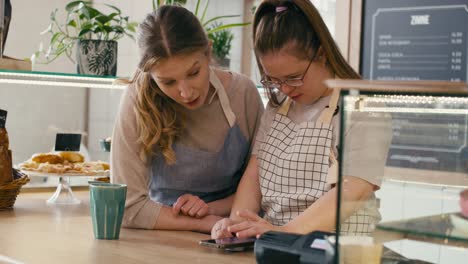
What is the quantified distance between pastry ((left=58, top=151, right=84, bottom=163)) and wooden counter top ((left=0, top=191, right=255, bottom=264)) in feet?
0.87

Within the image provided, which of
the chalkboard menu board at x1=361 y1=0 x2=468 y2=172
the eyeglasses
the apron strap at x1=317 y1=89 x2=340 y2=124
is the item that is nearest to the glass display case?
the eyeglasses

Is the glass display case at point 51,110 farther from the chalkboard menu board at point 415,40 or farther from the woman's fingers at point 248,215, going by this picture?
the chalkboard menu board at point 415,40

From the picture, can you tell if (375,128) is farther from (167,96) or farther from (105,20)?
(105,20)

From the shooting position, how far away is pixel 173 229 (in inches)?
70.5

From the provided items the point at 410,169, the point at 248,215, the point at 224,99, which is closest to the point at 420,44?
the point at 224,99

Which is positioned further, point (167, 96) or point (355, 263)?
point (167, 96)

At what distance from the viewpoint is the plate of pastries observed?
216 centimetres

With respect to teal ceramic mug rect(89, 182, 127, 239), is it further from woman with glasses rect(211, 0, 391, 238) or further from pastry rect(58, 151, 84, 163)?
pastry rect(58, 151, 84, 163)

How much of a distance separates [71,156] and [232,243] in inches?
36.3

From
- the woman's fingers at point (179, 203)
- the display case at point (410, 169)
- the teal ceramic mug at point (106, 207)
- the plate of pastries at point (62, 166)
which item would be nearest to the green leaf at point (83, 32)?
the plate of pastries at point (62, 166)

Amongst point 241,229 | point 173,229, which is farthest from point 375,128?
point 173,229

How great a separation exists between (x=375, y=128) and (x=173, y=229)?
0.88 meters

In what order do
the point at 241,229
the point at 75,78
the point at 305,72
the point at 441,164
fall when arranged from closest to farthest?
the point at 441,164 < the point at 241,229 < the point at 305,72 < the point at 75,78

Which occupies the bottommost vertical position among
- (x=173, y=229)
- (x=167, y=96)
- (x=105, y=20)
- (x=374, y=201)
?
(x=173, y=229)
